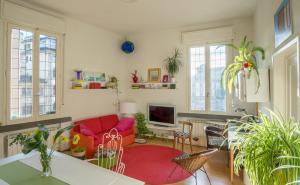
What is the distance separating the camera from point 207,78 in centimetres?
491

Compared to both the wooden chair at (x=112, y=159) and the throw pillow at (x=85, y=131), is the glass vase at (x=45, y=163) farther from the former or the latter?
the throw pillow at (x=85, y=131)

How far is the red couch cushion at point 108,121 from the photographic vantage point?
16.4 ft

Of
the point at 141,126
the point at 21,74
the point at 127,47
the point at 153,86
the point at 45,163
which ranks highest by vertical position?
the point at 127,47

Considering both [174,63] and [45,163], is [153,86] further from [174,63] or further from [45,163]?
[45,163]

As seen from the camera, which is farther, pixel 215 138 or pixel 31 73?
pixel 31 73

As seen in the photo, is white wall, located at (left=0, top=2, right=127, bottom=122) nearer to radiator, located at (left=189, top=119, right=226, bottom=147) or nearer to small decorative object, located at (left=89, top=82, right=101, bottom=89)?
small decorative object, located at (left=89, top=82, right=101, bottom=89)

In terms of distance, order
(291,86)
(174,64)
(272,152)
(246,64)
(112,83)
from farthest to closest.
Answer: (112,83) < (174,64) < (246,64) < (291,86) < (272,152)

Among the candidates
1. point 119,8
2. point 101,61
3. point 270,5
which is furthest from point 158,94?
point 270,5

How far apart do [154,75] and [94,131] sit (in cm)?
232

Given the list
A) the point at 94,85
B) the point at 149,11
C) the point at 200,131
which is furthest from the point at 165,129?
the point at 149,11

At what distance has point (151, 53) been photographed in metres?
5.70

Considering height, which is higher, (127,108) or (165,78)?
(165,78)

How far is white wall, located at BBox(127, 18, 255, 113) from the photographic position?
4.55 meters

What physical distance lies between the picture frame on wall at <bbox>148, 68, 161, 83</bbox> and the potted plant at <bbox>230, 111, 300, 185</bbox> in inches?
171
